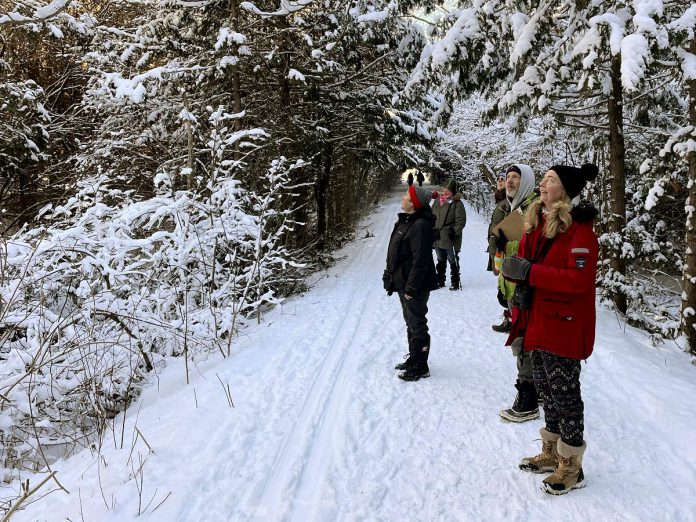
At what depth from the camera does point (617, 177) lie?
7.33m

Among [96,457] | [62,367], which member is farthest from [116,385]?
[96,457]

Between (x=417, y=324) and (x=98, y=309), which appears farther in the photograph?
(x=417, y=324)

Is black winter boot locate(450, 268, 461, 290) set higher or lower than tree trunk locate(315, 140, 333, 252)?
lower

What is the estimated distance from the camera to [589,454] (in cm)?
334

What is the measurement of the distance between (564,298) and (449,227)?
6.14 metres

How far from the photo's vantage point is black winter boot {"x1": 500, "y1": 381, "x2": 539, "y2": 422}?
152 inches

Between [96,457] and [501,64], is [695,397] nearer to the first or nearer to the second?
[96,457]

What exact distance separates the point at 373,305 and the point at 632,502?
563 centimetres

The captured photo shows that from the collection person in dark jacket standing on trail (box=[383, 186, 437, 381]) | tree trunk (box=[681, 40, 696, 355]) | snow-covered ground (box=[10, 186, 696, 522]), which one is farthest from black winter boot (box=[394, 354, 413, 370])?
tree trunk (box=[681, 40, 696, 355])

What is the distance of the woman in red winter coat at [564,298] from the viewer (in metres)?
2.70

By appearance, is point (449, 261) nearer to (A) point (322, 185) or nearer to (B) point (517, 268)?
(B) point (517, 268)

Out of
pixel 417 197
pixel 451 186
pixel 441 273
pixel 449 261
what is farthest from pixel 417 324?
pixel 451 186

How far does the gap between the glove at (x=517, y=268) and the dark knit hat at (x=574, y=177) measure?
1.75 ft

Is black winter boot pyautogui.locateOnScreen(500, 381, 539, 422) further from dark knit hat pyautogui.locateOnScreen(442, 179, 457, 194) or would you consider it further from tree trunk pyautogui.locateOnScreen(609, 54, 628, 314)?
dark knit hat pyautogui.locateOnScreen(442, 179, 457, 194)
